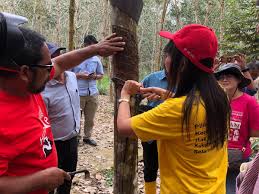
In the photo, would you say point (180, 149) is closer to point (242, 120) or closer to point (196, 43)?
point (196, 43)

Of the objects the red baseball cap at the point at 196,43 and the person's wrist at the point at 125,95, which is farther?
the person's wrist at the point at 125,95

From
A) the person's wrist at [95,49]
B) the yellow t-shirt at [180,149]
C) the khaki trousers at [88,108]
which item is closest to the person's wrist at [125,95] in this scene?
the yellow t-shirt at [180,149]

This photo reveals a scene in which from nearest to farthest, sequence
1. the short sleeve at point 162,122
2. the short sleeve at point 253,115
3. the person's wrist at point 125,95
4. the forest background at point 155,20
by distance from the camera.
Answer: the short sleeve at point 162,122
the person's wrist at point 125,95
the short sleeve at point 253,115
the forest background at point 155,20

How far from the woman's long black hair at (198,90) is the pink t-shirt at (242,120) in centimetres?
119

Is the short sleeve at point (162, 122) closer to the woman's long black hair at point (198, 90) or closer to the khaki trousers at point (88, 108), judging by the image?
the woman's long black hair at point (198, 90)

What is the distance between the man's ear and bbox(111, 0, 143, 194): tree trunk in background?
0.75 meters

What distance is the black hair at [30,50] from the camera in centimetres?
185

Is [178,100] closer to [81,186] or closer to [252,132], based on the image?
[252,132]

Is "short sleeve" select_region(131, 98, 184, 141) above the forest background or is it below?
below

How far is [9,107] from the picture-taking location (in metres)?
1.80

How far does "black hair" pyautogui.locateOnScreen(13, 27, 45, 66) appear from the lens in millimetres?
1847

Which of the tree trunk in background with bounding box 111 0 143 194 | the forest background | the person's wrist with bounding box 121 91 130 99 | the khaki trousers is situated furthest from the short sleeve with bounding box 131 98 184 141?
the khaki trousers

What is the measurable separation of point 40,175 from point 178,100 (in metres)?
0.86

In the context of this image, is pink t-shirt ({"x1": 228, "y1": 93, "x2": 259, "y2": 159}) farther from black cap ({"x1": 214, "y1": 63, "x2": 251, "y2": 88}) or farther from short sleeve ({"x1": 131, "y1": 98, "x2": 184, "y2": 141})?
short sleeve ({"x1": 131, "y1": 98, "x2": 184, "y2": 141})
